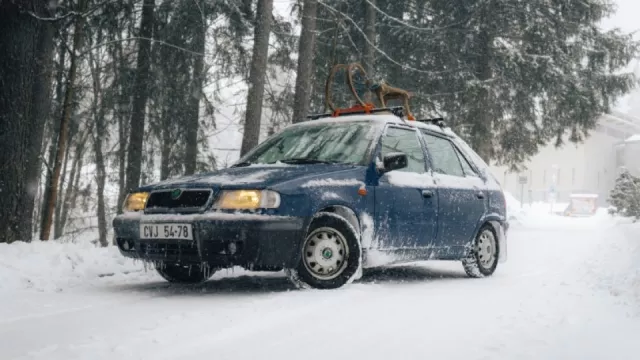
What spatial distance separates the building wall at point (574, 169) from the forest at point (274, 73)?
3711 cm

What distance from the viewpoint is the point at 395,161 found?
5938 millimetres

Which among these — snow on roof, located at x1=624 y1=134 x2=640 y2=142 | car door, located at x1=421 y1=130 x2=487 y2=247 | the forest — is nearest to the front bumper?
car door, located at x1=421 y1=130 x2=487 y2=247

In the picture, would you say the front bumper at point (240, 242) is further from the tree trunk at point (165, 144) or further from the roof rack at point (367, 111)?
the tree trunk at point (165, 144)

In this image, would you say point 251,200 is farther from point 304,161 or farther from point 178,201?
point 304,161

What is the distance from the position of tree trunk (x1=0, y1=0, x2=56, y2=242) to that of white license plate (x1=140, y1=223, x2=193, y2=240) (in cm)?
268

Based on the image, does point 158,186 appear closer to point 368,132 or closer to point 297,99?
point 368,132

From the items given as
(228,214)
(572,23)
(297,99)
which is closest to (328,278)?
(228,214)

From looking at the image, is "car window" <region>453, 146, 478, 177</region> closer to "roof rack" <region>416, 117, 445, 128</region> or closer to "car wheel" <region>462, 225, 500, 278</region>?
"roof rack" <region>416, 117, 445, 128</region>

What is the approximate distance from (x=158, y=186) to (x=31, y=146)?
2.75 m

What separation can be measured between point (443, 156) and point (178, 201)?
124 inches

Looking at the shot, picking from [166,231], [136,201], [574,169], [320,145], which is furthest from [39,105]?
[574,169]

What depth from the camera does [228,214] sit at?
16.6 ft

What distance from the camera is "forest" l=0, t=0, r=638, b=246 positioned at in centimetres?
1201

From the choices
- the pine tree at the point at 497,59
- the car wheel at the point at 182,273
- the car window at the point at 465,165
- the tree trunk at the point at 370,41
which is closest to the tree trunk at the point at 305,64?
the tree trunk at the point at 370,41
